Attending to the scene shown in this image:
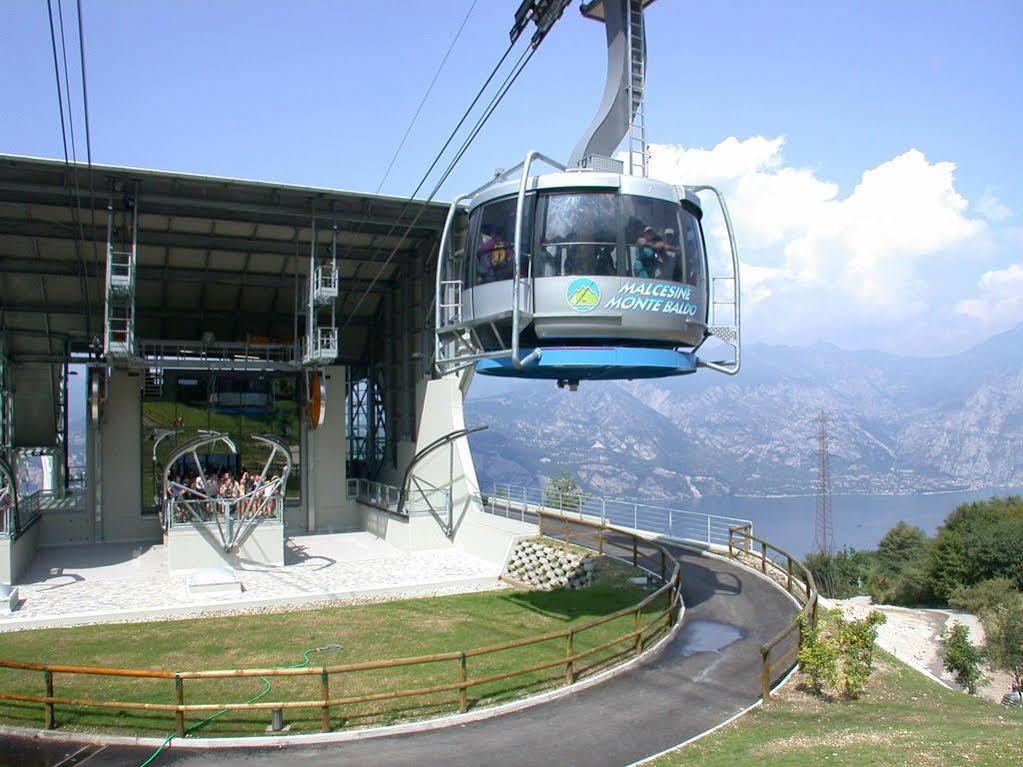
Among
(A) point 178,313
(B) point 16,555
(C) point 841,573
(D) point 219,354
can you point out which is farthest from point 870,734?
(C) point 841,573

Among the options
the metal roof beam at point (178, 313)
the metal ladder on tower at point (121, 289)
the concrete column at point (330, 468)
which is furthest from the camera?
the concrete column at point (330, 468)

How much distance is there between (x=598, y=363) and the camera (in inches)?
577

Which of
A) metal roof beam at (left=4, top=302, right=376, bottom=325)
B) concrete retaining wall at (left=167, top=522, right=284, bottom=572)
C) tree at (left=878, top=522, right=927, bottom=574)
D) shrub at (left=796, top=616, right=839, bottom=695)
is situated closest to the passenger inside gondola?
shrub at (left=796, top=616, right=839, bottom=695)

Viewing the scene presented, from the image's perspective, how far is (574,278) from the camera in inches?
565

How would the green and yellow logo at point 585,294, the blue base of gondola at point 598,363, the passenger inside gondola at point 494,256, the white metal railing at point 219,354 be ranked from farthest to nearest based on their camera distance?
the white metal railing at point 219,354, the passenger inside gondola at point 494,256, the blue base of gondola at point 598,363, the green and yellow logo at point 585,294

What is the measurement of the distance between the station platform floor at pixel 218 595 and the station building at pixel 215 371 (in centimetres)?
103

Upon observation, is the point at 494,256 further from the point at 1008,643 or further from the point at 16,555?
the point at 1008,643

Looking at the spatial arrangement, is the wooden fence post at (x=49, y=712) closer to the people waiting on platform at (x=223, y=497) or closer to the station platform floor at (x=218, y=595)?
the station platform floor at (x=218, y=595)

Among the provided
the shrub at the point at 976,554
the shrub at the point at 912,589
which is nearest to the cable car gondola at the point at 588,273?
the shrub at the point at 976,554

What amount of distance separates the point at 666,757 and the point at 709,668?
153 inches

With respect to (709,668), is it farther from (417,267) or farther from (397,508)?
(417,267)

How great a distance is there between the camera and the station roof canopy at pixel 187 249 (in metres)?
26.8

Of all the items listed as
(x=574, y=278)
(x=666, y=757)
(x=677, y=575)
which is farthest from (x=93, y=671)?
(x=677, y=575)

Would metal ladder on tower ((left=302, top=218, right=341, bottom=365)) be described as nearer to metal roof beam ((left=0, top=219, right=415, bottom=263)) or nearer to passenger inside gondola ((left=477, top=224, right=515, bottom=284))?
metal roof beam ((left=0, top=219, right=415, bottom=263))
